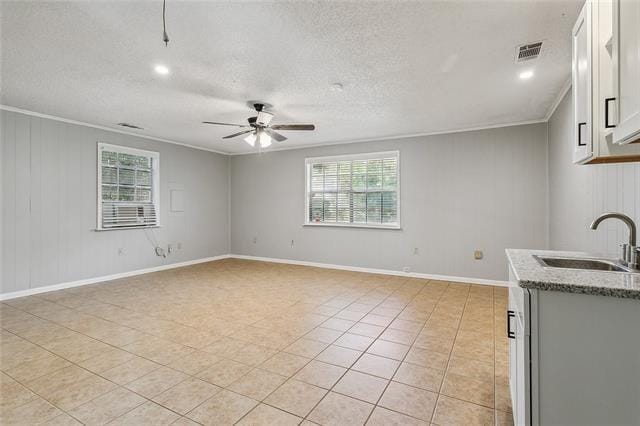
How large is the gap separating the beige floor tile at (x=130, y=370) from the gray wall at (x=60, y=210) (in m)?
3.21

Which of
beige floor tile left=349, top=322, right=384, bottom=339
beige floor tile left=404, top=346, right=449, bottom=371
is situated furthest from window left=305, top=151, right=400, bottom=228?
beige floor tile left=404, top=346, right=449, bottom=371

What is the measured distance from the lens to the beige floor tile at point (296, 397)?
1.93 metres

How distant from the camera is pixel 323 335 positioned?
3.04 meters

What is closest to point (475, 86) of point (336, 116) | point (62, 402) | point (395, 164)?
point (336, 116)

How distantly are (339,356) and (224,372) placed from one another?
3.02 feet

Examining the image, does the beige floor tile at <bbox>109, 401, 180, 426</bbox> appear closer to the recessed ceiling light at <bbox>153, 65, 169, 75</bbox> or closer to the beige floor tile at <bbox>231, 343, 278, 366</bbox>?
the beige floor tile at <bbox>231, 343, 278, 366</bbox>

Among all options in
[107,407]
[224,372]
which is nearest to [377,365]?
[224,372]

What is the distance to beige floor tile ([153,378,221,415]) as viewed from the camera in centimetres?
194

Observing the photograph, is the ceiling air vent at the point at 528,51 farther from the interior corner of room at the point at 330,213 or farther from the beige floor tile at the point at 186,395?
the beige floor tile at the point at 186,395

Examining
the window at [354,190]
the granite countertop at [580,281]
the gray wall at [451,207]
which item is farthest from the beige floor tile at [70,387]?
the window at [354,190]

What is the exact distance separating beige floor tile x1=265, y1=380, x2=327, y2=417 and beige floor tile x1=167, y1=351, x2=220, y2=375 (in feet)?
2.27

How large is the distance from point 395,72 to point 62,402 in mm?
3643

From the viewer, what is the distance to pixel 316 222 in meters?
6.55

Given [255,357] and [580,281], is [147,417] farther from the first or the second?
[580,281]
